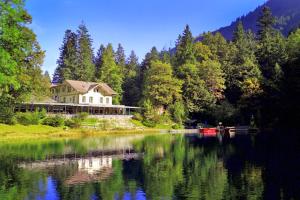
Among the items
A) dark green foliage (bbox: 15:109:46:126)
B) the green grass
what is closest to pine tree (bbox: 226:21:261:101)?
the green grass

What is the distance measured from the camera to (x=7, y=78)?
28891 millimetres

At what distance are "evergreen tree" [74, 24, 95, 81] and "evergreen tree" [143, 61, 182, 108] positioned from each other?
22.7 meters

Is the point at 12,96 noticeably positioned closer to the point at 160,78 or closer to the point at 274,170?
the point at 160,78

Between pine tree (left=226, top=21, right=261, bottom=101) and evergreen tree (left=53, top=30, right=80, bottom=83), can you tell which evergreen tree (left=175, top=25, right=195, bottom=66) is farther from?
evergreen tree (left=53, top=30, right=80, bottom=83)

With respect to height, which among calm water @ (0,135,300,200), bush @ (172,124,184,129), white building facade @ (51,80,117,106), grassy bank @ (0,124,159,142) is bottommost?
calm water @ (0,135,300,200)

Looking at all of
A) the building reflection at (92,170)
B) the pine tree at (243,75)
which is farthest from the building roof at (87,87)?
the building reflection at (92,170)

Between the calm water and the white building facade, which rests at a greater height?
the white building facade

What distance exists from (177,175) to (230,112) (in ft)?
215

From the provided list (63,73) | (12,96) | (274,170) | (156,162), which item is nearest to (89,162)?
(156,162)

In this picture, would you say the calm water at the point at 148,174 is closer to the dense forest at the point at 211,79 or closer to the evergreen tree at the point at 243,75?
the dense forest at the point at 211,79

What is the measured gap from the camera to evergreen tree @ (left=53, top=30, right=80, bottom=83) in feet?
356

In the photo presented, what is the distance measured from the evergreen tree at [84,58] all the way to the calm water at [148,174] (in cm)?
6735

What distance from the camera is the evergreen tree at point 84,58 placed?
355ft

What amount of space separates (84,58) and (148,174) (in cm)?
8770
